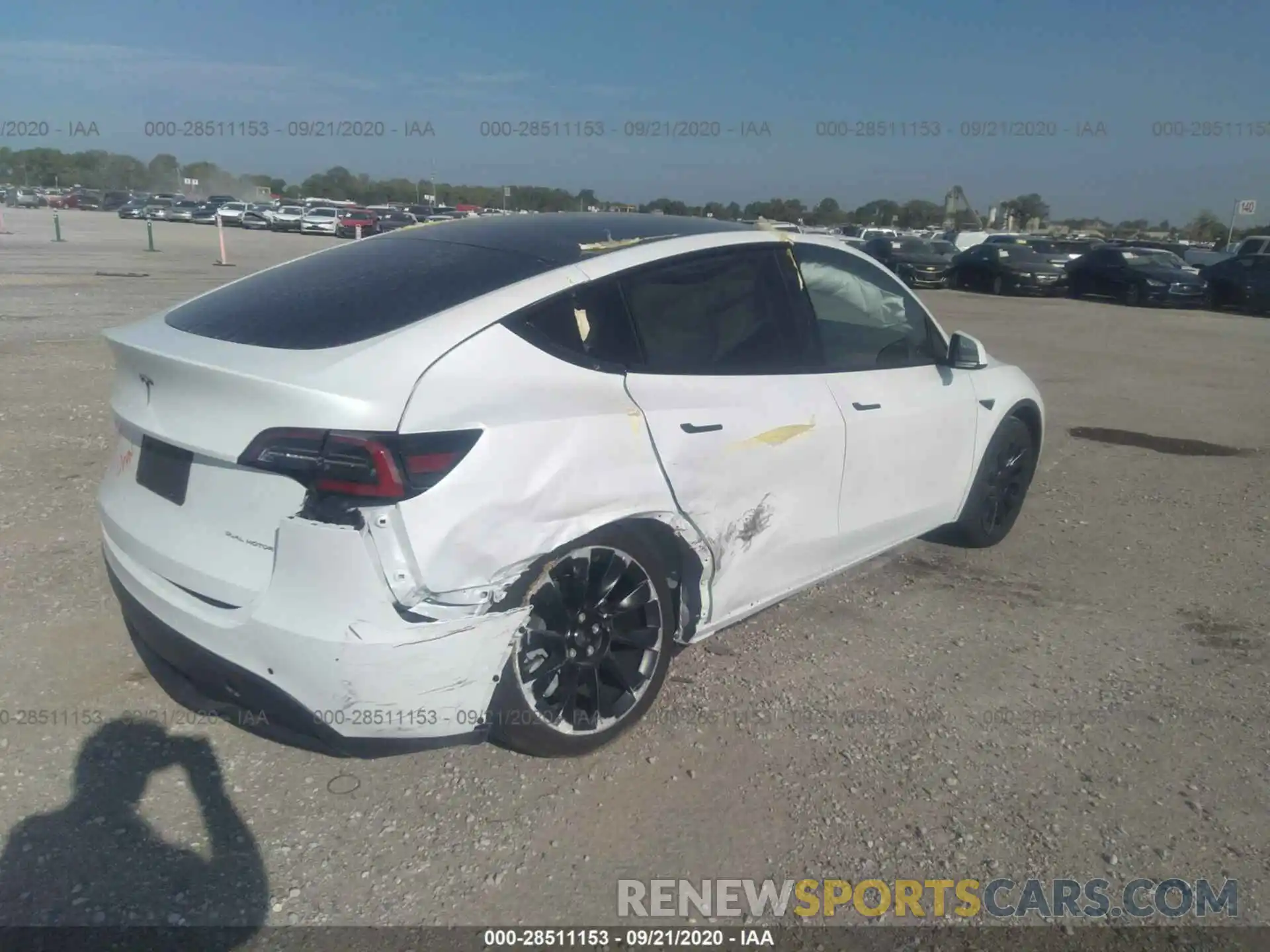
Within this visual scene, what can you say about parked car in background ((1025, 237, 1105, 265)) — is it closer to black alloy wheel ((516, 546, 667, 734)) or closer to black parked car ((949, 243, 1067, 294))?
black parked car ((949, 243, 1067, 294))

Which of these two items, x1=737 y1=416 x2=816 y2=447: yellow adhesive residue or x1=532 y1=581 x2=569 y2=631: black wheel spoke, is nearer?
x1=532 y1=581 x2=569 y2=631: black wheel spoke

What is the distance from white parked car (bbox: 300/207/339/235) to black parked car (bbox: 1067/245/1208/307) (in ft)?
102

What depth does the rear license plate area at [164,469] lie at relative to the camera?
9.34 feet

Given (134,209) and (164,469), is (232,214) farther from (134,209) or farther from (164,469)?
(164,469)

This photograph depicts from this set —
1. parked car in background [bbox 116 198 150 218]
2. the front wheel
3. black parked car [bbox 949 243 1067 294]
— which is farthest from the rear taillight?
parked car in background [bbox 116 198 150 218]

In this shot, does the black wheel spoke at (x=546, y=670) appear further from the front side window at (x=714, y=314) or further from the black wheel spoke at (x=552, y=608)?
the front side window at (x=714, y=314)

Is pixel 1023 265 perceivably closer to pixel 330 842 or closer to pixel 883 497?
pixel 883 497

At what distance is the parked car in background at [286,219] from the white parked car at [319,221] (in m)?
0.50

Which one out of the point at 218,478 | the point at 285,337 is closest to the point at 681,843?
the point at 218,478

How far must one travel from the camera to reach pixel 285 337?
113 inches

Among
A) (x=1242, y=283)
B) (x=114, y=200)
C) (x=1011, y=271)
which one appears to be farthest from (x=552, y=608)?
(x=114, y=200)

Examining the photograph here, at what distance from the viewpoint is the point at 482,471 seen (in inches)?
105

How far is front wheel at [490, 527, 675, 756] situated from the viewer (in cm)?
292

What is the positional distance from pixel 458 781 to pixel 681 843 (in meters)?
0.75
